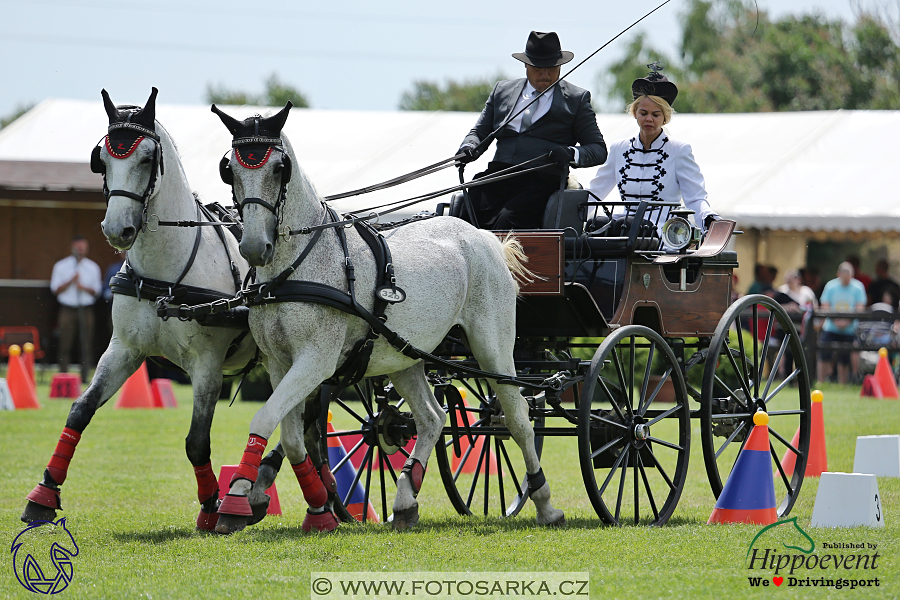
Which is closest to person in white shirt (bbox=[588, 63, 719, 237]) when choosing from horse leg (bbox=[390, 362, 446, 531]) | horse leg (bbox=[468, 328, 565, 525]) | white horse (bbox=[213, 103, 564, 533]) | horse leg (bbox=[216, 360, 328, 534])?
white horse (bbox=[213, 103, 564, 533])

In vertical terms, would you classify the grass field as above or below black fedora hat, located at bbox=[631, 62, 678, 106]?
below

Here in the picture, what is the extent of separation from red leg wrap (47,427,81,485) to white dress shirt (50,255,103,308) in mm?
12629

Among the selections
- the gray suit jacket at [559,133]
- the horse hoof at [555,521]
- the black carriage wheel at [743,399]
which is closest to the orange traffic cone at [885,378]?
the black carriage wheel at [743,399]

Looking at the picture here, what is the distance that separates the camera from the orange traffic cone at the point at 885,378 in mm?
15844

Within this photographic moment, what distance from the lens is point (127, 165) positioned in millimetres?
5887

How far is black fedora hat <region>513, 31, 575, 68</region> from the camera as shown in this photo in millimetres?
7199

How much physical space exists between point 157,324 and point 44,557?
1407 millimetres

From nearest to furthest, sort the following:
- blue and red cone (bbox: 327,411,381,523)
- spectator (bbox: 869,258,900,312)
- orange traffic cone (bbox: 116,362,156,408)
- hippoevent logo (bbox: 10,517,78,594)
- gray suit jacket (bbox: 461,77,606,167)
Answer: hippoevent logo (bbox: 10,517,78,594) → gray suit jacket (bbox: 461,77,606,167) → blue and red cone (bbox: 327,411,381,523) → orange traffic cone (bbox: 116,362,156,408) → spectator (bbox: 869,258,900,312)

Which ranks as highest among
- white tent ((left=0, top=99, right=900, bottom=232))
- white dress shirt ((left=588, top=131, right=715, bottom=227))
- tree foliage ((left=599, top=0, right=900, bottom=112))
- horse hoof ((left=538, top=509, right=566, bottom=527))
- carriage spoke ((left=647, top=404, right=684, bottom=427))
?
tree foliage ((left=599, top=0, right=900, bottom=112))

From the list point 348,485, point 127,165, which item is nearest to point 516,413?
point 348,485

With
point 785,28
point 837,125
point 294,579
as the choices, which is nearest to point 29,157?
point 837,125

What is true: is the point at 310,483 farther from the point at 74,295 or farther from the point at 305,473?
the point at 74,295

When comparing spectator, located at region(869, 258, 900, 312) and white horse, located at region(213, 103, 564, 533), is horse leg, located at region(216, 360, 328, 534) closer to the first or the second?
white horse, located at region(213, 103, 564, 533)

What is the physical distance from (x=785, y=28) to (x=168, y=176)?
42.3 m
